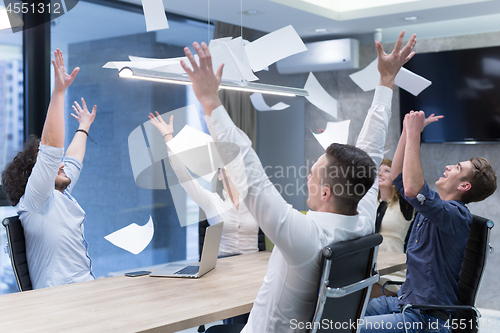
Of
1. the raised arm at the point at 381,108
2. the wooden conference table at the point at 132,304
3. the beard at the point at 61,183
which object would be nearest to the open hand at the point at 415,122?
the raised arm at the point at 381,108

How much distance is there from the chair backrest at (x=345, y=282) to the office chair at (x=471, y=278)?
2.16 ft

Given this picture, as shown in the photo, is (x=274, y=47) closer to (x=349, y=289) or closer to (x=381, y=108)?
(x=381, y=108)

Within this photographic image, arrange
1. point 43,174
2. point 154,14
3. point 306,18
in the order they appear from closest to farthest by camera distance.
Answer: point 154,14
point 43,174
point 306,18

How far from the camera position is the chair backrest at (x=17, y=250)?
245 cm

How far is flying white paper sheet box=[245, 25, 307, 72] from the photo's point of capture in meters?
2.54

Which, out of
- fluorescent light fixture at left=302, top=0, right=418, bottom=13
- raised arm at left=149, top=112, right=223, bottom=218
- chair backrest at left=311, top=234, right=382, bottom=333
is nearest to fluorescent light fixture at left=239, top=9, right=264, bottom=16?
fluorescent light fixture at left=302, top=0, right=418, bottom=13

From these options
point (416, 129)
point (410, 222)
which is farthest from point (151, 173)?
point (416, 129)

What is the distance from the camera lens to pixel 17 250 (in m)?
2.47

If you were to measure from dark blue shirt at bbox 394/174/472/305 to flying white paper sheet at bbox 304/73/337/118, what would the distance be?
0.96 meters

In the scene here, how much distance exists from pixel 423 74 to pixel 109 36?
2.94m

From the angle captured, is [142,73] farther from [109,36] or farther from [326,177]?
[109,36]

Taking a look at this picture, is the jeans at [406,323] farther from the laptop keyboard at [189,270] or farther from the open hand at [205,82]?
the open hand at [205,82]

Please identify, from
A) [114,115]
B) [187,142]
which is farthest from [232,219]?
[114,115]

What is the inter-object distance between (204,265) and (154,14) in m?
1.23
